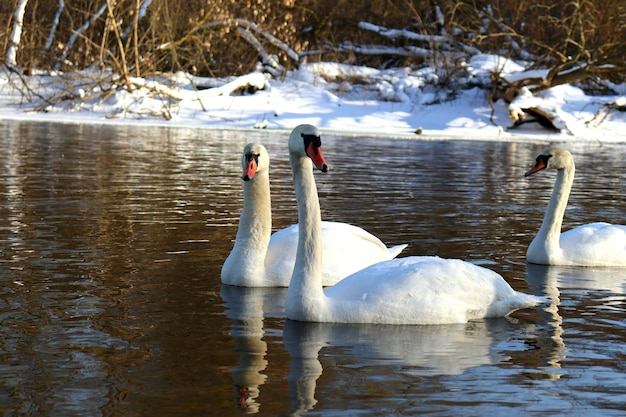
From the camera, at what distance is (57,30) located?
31.1 metres

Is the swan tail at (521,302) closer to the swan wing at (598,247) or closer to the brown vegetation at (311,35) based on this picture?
the swan wing at (598,247)

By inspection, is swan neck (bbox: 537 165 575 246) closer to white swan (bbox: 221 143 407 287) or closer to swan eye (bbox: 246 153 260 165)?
white swan (bbox: 221 143 407 287)

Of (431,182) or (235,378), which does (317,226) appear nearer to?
(235,378)

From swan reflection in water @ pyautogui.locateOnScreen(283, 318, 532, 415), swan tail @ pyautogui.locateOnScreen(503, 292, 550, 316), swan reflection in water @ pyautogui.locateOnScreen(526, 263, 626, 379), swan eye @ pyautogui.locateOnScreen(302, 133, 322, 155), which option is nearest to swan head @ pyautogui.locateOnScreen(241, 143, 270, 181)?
swan eye @ pyautogui.locateOnScreen(302, 133, 322, 155)

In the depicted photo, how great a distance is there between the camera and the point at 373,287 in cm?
582

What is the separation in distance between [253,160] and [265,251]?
711 millimetres

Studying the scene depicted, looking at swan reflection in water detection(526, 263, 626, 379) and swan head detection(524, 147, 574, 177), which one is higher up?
swan head detection(524, 147, 574, 177)

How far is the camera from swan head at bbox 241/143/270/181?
21.7 feet

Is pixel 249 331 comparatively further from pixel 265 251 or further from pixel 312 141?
pixel 265 251

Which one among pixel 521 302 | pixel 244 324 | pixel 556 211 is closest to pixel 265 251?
pixel 244 324

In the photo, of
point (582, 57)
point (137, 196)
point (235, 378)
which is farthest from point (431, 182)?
point (582, 57)

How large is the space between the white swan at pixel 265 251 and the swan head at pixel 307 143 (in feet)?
3.91

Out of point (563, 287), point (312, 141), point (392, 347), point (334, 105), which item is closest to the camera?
point (392, 347)

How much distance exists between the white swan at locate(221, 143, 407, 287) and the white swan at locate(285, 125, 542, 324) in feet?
3.55
